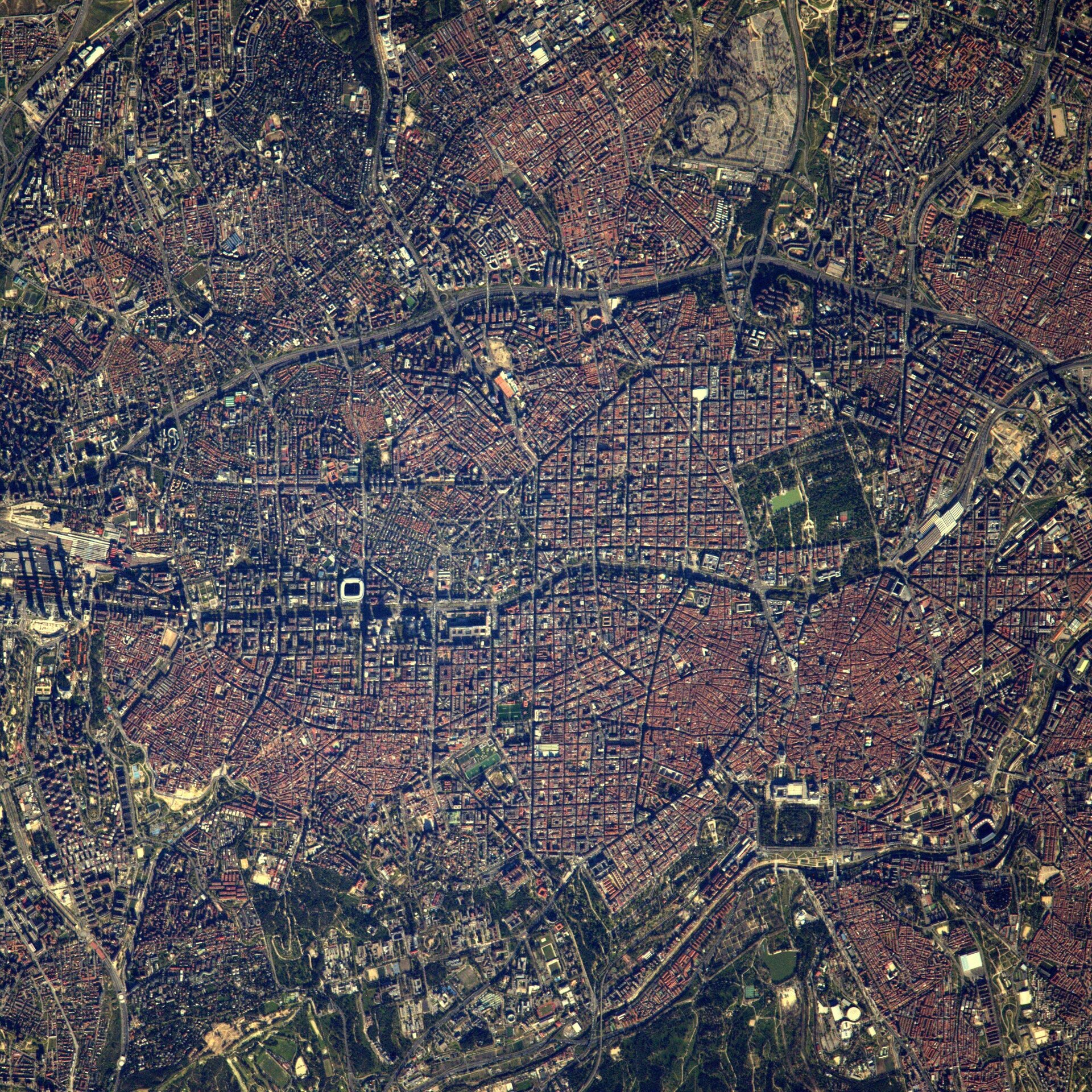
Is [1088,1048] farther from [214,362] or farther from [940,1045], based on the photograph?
[214,362]

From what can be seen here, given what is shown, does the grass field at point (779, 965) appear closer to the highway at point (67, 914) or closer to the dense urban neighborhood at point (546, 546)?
the dense urban neighborhood at point (546, 546)

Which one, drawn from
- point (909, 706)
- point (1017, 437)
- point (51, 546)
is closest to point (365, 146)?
point (51, 546)

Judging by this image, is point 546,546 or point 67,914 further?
point 546,546

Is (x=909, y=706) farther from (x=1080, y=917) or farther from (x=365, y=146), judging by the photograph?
(x=365, y=146)

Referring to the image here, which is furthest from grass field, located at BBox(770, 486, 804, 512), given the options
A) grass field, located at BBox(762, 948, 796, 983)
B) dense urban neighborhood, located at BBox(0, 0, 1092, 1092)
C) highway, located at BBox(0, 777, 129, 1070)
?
highway, located at BBox(0, 777, 129, 1070)

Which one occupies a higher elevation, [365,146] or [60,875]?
[365,146]

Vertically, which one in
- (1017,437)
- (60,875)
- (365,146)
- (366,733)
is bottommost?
(60,875)

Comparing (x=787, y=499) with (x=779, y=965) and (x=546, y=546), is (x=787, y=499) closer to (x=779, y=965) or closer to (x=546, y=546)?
(x=546, y=546)

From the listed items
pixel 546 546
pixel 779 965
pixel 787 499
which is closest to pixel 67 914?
pixel 546 546
